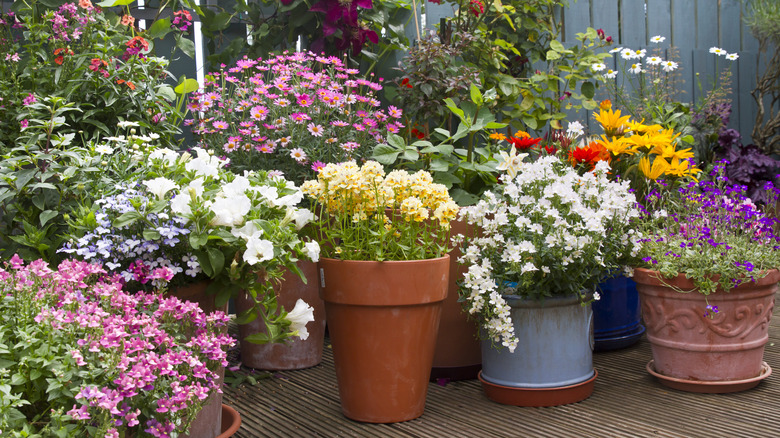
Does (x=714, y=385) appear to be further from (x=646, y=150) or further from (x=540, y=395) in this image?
(x=646, y=150)

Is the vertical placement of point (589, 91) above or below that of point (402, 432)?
above

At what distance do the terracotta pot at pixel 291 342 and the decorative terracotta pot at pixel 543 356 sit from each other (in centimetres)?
70

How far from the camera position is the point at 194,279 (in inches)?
67.9

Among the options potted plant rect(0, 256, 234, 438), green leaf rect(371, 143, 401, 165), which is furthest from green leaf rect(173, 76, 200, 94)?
→ potted plant rect(0, 256, 234, 438)

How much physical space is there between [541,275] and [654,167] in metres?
0.79

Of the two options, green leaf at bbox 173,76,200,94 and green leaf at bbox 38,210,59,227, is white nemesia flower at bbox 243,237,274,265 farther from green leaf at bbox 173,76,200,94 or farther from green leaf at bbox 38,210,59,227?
green leaf at bbox 173,76,200,94

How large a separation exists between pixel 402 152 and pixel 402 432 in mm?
1012

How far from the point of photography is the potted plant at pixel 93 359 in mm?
1190

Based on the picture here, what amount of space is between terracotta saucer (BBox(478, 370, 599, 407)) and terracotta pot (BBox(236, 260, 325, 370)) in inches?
27.4

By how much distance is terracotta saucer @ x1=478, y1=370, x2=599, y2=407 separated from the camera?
2.10 m

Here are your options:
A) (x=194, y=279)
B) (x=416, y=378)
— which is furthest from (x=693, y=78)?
(x=194, y=279)

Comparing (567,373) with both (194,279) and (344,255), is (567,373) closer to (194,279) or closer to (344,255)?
(344,255)

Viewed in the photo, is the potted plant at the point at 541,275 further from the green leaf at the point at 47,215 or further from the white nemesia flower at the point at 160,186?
the green leaf at the point at 47,215

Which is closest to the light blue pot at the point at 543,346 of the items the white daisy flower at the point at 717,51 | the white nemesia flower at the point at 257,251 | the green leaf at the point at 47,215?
the white nemesia flower at the point at 257,251
